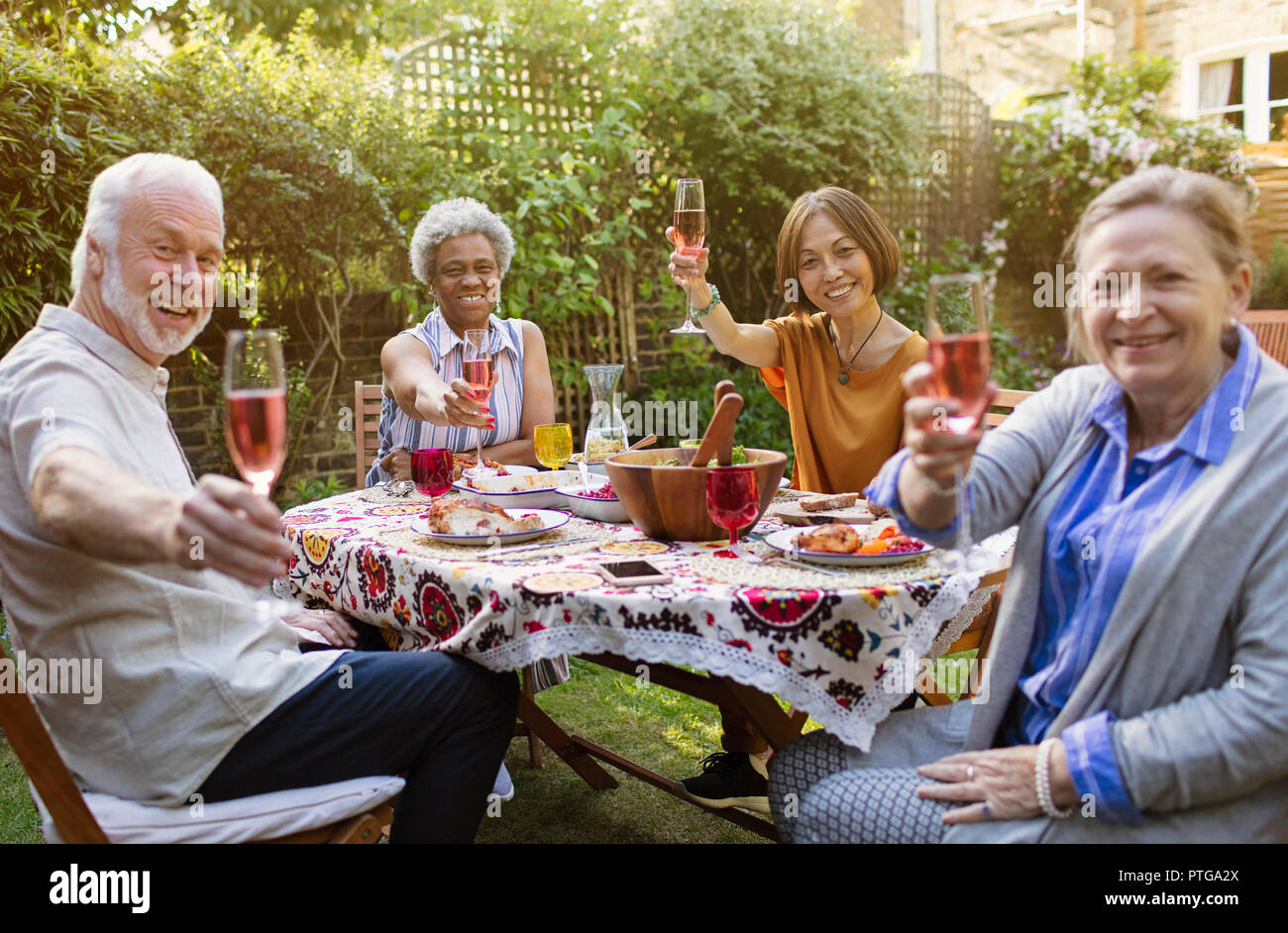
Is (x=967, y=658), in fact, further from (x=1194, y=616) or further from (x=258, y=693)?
(x=258, y=693)

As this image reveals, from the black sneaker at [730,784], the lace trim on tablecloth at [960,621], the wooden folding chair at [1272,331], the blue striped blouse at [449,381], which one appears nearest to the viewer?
the lace trim on tablecloth at [960,621]

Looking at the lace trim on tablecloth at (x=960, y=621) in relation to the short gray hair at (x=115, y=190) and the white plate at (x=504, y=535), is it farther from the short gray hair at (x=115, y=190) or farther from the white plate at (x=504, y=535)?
the short gray hair at (x=115, y=190)

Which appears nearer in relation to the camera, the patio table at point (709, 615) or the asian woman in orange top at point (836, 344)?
the patio table at point (709, 615)

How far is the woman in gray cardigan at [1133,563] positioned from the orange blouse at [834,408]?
4.30ft

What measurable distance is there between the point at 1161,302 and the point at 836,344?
5.87 ft

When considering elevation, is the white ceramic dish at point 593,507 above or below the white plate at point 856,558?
above

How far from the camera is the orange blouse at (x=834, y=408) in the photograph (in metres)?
3.07

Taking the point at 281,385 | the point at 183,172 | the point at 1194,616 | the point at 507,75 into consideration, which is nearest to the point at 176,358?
the point at 507,75

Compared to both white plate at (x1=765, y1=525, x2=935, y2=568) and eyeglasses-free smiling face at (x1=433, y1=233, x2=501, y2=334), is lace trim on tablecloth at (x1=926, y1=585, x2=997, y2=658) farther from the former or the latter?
eyeglasses-free smiling face at (x1=433, y1=233, x2=501, y2=334)

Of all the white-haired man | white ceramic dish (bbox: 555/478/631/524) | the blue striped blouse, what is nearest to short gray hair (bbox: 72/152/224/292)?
the white-haired man

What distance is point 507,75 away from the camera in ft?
21.2

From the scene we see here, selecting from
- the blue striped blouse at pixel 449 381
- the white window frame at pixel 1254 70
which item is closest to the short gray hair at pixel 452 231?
the blue striped blouse at pixel 449 381

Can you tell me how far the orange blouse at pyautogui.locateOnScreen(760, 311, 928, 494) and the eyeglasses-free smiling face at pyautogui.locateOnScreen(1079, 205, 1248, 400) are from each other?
1462 millimetres

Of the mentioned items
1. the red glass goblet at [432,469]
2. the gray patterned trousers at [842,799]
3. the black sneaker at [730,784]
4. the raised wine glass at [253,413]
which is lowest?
the black sneaker at [730,784]
